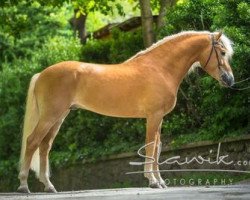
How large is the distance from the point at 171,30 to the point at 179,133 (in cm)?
251

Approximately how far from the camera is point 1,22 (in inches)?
862

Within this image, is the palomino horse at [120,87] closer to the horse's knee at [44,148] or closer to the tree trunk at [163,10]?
the horse's knee at [44,148]

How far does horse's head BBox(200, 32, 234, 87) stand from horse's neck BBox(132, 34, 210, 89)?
12 centimetres

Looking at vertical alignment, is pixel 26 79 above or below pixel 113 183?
above

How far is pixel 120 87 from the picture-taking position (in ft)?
35.1

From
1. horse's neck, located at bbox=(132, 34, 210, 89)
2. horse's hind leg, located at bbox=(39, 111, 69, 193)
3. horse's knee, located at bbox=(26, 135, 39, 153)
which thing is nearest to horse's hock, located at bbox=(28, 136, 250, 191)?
horse's neck, located at bbox=(132, 34, 210, 89)

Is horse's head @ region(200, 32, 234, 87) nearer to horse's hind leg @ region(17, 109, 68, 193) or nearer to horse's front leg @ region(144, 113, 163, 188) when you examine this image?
horse's front leg @ region(144, 113, 163, 188)

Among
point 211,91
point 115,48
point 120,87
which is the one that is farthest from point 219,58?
point 115,48

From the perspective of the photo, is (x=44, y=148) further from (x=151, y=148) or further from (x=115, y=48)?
(x=115, y=48)

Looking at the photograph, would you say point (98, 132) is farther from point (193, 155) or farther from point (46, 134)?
point (46, 134)

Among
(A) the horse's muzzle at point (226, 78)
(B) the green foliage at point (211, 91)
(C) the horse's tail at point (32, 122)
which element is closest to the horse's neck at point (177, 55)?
(A) the horse's muzzle at point (226, 78)

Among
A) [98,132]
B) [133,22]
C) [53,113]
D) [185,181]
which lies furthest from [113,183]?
[133,22]

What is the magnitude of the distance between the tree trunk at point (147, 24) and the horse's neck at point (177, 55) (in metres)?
6.16

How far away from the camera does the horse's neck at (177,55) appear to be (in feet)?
35.4
